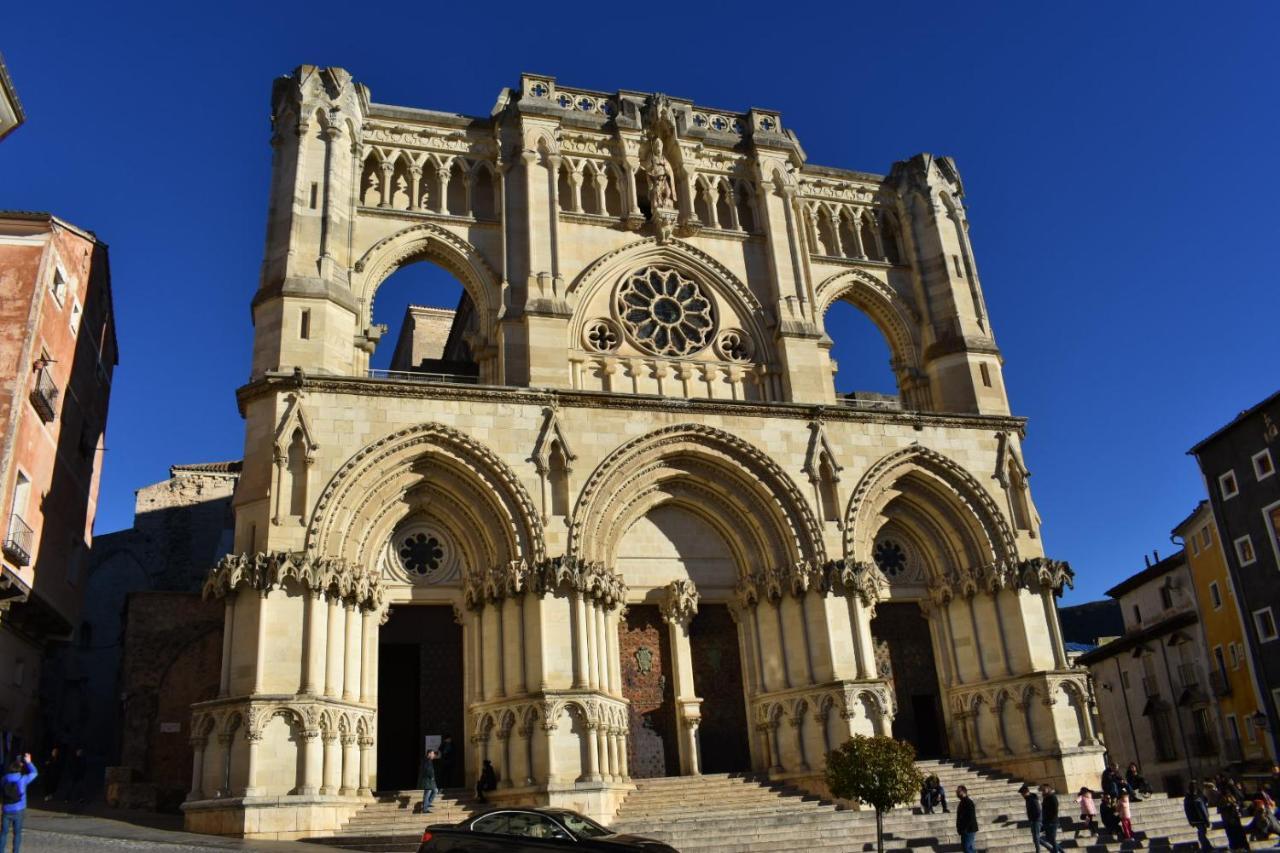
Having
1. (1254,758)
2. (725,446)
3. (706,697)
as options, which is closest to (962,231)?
(725,446)

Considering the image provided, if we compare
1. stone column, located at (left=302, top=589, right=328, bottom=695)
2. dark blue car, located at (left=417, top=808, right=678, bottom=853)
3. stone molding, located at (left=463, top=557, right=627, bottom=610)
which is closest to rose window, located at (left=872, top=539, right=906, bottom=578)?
stone molding, located at (left=463, top=557, right=627, bottom=610)

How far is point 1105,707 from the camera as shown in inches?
1580

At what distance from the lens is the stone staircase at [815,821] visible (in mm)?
16562

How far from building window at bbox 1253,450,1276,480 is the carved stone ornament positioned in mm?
17711

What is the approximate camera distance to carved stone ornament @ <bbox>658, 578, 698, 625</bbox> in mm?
21266

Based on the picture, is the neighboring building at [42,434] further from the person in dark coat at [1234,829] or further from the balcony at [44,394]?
the person in dark coat at [1234,829]

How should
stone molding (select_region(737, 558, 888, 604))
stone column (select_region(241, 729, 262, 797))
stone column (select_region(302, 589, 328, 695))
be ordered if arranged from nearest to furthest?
stone column (select_region(241, 729, 262, 797)) → stone column (select_region(302, 589, 328, 695)) → stone molding (select_region(737, 558, 888, 604))

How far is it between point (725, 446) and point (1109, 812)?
9.78 metres

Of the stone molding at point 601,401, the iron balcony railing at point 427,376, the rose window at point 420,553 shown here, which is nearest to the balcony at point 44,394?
the stone molding at point 601,401

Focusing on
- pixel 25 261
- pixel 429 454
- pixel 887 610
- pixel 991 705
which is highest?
pixel 25 261

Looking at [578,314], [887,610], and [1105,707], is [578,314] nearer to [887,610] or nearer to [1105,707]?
[887,610]

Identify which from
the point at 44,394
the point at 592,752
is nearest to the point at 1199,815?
the point at 592,752

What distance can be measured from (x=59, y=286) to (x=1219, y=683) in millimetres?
33303

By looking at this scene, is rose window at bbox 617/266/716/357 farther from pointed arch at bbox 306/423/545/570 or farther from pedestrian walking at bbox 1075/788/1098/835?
pedestrian walking at bbox 1075/788/1098/835
